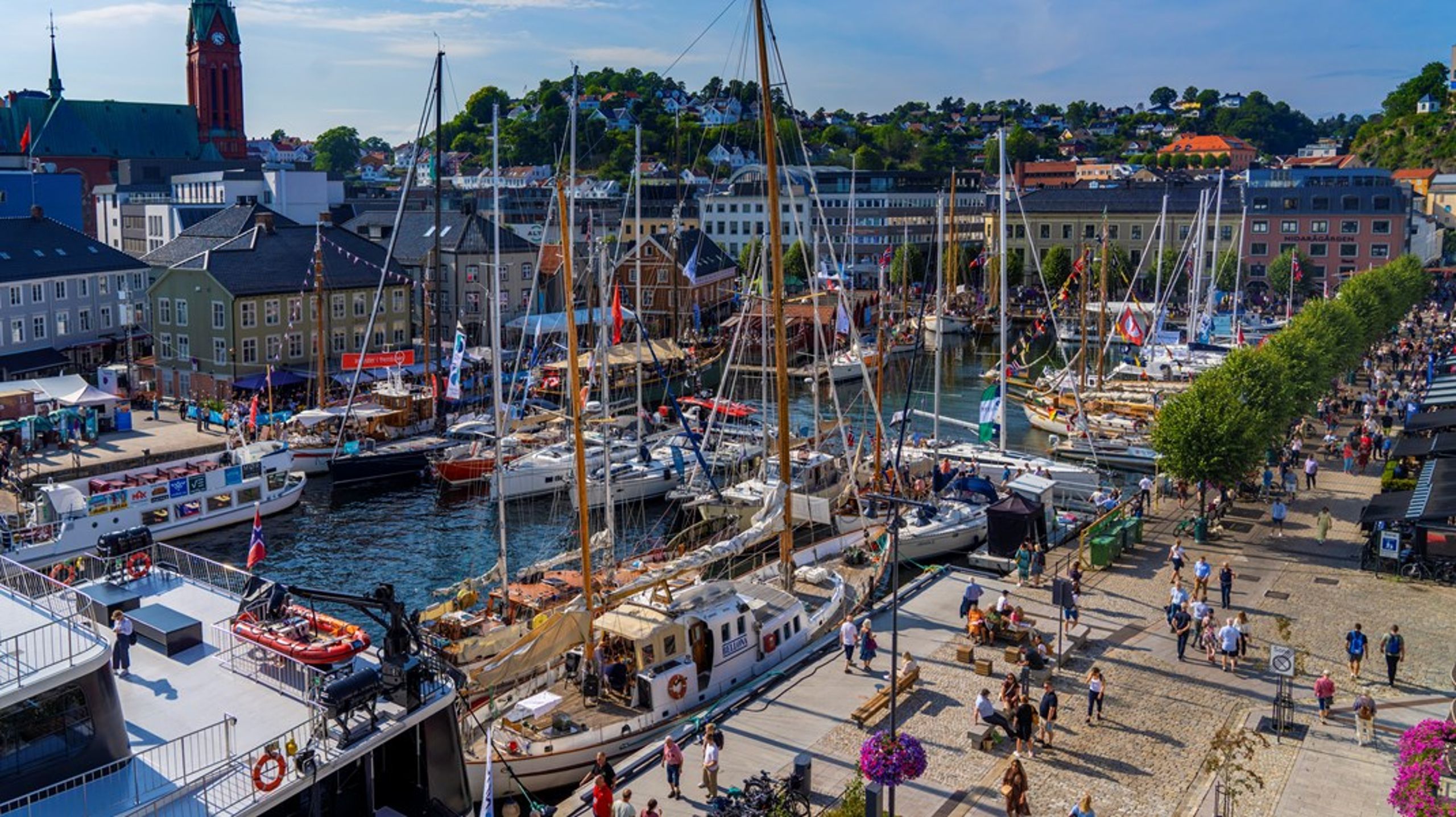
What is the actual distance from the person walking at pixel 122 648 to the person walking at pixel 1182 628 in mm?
22971

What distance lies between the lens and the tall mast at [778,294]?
32.5 meters

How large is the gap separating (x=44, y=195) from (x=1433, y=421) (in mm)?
93499

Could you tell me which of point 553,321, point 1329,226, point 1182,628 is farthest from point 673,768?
point 1329,226

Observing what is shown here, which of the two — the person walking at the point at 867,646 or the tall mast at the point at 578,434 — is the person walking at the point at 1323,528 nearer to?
the person walking at the point at 867,646

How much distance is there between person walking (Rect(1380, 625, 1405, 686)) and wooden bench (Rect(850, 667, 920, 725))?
1030cm

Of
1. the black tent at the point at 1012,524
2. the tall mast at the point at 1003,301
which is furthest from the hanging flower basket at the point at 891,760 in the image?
the tall mast at the point at 1003,301

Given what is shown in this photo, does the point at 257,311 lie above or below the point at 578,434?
above

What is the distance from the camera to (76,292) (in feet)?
245

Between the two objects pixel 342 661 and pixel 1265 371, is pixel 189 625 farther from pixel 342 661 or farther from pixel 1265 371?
pixel 1265 371

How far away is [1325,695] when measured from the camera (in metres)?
25.8

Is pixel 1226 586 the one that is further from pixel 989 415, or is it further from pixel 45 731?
pixel 45 731

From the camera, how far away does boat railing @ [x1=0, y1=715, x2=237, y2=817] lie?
13.7 meters

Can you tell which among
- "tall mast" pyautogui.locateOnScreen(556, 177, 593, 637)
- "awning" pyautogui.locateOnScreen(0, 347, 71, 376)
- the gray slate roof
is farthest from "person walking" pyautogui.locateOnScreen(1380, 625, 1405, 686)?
the gray slate roof

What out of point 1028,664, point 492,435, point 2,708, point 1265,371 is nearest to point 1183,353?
point 1265,371
